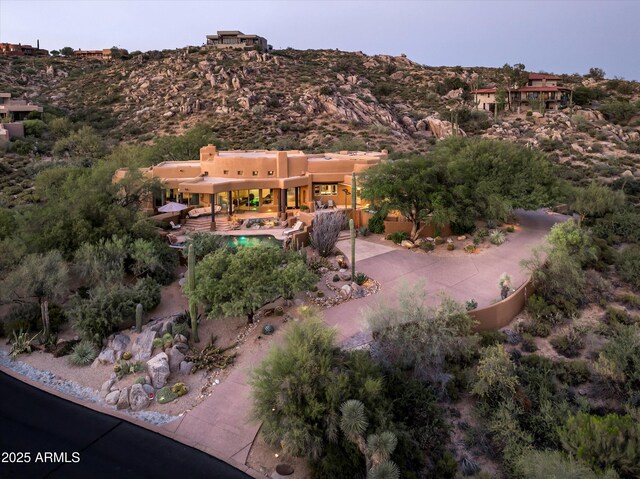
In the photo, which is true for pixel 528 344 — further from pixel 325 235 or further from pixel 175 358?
pixel 175 358

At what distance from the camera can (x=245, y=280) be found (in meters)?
19.7

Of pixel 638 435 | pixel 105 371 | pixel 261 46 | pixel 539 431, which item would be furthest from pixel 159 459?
pixel 261 46

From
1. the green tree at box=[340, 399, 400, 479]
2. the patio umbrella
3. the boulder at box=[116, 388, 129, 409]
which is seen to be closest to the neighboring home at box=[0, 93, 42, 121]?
the patio umbrella

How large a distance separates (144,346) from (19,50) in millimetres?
115600

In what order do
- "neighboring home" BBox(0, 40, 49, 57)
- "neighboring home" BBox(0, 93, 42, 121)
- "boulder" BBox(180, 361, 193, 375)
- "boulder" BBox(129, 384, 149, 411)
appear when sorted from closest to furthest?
"boulder" BBox(129, 384, 149, 411) < "boulder" BBox(180, 361, 193, 375) < "neighboring home" BBox(0, 93, 42, 121) < "neighboring home" BBox(0, 40, 49, 57)

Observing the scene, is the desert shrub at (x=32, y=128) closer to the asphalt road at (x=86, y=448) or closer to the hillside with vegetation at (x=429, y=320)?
the hillside with vegetation at (x=429, y=320)

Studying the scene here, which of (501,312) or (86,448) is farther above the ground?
(501,312)

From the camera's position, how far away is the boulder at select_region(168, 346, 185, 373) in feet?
58.8

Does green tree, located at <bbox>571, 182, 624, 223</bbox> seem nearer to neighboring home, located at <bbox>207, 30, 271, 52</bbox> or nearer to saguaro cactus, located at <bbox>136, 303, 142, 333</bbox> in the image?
saguaro cactus, located at <bbox>136, 303, 142, 333</bbox>

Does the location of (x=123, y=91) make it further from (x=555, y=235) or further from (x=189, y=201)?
(x=555, y=235)

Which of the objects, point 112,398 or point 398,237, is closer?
point 112,398

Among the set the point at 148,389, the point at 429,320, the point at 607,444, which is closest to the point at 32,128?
the point at 148,389

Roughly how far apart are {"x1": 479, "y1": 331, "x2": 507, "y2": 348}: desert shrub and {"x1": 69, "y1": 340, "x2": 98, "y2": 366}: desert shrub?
51.1 ft

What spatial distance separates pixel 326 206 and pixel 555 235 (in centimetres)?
1878
